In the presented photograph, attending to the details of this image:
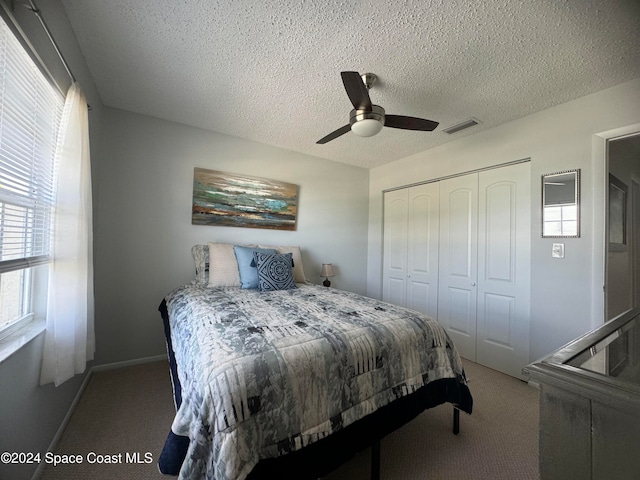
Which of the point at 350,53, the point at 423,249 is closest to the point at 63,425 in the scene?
the point at 350,53

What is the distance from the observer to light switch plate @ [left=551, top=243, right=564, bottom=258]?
206 cm

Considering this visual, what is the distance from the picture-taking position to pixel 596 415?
518 mm

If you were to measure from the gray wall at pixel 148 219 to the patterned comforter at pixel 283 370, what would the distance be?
1000mm

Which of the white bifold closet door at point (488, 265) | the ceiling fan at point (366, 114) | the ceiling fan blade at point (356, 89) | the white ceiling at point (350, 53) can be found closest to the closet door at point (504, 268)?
the white bifold closet door at point (488, 265)

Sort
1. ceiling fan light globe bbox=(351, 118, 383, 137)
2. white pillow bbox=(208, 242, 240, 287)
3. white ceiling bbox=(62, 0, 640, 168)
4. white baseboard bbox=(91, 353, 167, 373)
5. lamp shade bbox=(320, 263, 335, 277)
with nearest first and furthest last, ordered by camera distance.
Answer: white ceiling bbox=(62, 0, 640, 168) → ceiling fan light globe bbox=(351, 118, 383, 137) → white baseboard bbox=(91, 353, 167, 373) → white pillow bbox=(208, 242, 240, 287) → lamp shade bbox=(320, 263, 335, 277)

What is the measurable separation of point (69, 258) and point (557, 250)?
346 cm

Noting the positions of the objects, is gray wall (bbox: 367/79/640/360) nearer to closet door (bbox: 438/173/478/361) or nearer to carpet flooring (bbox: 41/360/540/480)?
closet door (bbox: 438/173/478/361)

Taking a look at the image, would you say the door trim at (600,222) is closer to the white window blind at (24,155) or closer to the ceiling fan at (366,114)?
the ceiling fan at (366,114)

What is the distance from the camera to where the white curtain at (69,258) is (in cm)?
129

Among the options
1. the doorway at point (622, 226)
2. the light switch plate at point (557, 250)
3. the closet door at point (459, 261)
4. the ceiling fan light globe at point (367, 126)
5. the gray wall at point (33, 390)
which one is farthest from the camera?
the closet door at point (459, 261)

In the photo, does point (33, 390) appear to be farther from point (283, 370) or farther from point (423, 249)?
point (423, 249)

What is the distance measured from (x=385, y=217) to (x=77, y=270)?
131 inches

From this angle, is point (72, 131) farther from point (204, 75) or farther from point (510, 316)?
point (510, 316)

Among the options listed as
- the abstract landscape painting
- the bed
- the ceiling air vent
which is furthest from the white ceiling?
the bed
